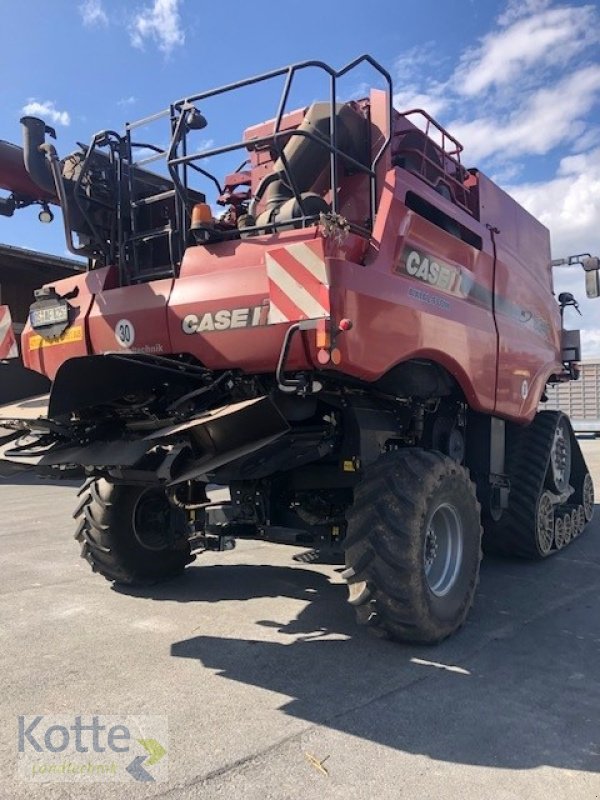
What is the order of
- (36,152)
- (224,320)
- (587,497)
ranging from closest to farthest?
(224,320)
(36,152)
(587,497)

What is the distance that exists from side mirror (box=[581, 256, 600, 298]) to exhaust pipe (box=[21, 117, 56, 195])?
5.41m

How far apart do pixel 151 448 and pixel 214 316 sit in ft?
2.80

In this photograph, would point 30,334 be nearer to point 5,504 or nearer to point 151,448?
point 151,448

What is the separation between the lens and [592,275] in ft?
23.9

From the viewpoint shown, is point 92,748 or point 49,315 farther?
point 49,315

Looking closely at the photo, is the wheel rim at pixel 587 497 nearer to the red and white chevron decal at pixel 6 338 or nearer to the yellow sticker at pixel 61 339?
the yellow sticker at pixel 61 339

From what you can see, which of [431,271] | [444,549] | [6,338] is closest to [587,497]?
[444,549]

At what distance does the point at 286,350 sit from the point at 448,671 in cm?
201

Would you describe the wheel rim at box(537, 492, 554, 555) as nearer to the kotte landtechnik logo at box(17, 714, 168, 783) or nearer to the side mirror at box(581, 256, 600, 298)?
the side mirror at box(581, 256, 600, 298)

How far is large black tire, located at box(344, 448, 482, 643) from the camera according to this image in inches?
159

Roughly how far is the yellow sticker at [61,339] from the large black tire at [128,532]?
113 cm

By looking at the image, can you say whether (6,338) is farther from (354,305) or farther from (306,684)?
(306,684)

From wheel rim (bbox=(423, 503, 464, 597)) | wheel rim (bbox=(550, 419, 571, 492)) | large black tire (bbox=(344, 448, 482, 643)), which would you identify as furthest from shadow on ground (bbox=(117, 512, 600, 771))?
wheel rim (bbox=(550, 419, 571, 492))

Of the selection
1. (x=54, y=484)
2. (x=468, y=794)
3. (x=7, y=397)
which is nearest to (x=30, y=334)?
(x=7, y=397)
